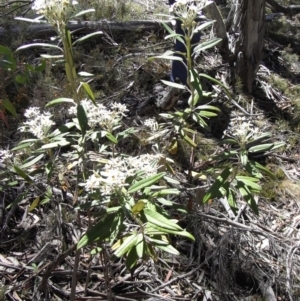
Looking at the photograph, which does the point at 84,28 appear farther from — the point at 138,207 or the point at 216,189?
the point at 138,207

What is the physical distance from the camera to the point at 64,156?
220 cm

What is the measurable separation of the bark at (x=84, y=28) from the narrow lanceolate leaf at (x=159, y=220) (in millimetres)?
2868

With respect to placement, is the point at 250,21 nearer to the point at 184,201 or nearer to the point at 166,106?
the point at 166,106

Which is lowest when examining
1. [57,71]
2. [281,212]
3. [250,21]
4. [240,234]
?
[281,212]

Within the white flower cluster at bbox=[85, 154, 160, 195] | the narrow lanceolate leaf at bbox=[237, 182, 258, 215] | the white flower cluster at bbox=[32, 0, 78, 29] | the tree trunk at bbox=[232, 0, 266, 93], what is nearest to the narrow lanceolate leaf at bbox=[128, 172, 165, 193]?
the white flower cluster at bbox=[85, 154, 160, 195]

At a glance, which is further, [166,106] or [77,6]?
[77,6]

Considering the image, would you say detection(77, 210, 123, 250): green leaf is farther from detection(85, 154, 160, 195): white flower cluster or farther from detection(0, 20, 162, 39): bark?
detection(0, 20, 162, 39): bark

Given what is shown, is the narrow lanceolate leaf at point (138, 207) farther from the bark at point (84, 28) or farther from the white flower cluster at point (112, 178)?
the bark at point (84, 28)

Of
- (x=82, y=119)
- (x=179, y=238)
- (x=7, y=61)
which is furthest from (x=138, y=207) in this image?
(x=179, y=238)

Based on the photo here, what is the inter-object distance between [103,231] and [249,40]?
8.80ft

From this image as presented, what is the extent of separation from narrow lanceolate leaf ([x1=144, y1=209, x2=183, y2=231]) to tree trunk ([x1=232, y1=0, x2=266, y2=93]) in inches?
96.8

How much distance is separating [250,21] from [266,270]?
214cm

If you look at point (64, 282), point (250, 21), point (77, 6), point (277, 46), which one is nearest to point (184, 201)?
point (64, 282)

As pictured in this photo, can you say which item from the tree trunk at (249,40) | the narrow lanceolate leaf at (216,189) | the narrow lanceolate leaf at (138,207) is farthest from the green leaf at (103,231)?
the tree trunk at (249,40)
